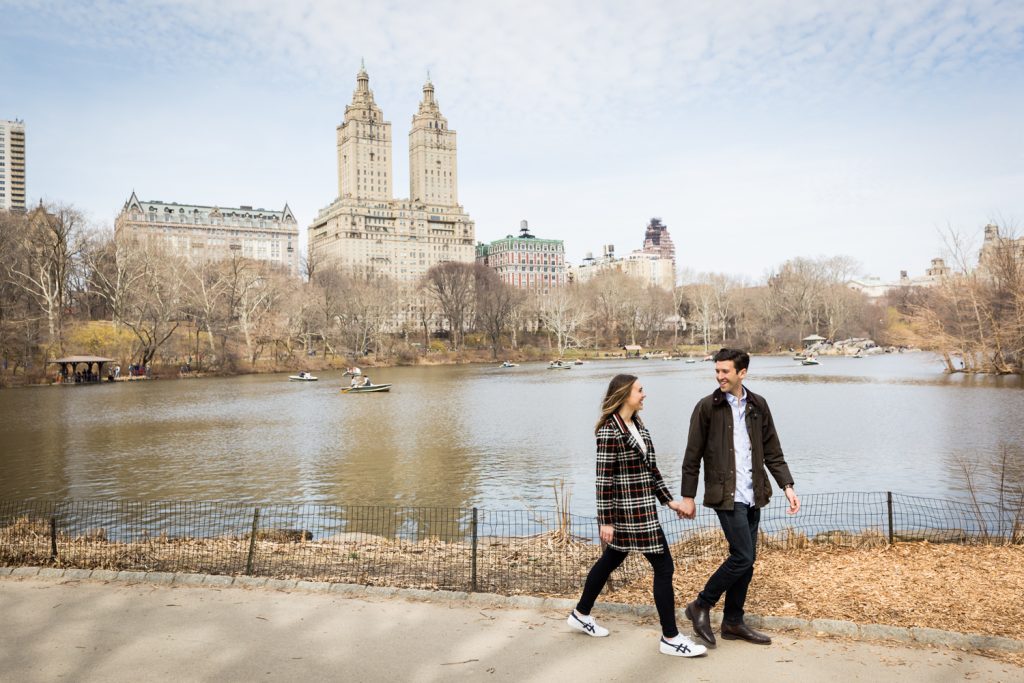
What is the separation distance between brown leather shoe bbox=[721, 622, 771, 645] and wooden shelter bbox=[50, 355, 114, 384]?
189 ft

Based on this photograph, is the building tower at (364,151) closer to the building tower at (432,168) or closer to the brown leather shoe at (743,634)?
the building tower at (432,168)

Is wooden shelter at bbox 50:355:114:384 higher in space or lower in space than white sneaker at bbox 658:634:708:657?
higher

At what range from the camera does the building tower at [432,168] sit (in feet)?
639

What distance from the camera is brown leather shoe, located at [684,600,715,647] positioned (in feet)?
17.9

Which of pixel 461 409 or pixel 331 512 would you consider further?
pixel 461 409

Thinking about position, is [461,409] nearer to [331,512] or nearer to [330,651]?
[331,512]

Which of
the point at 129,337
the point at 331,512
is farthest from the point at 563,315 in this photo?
the point at 331,512

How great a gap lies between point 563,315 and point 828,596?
98691 millimetres

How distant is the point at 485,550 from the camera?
9.54 meters

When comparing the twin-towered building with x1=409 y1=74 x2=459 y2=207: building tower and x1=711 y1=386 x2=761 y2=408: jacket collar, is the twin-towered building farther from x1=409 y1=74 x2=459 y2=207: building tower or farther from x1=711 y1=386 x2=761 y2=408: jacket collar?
x1=711 y1=386 x2=761 y2=408: jacket collar

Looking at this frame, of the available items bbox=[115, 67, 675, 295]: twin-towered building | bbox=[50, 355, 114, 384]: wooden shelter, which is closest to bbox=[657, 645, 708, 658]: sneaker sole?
bbox=[50, 355, 114, 384]: wooden shelter

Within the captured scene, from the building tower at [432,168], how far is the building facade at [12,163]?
8512 centimetres

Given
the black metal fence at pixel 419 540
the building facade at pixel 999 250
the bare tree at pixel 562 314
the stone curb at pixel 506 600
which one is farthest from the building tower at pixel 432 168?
the stone curb at pixel 506 600

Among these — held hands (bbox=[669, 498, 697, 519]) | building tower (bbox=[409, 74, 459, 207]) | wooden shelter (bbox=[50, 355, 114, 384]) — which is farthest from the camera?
building tower (bbox=[409, 74, 459, 207])
